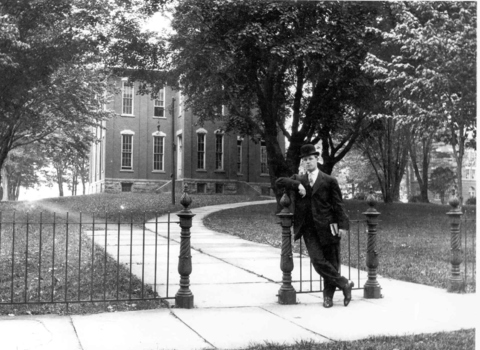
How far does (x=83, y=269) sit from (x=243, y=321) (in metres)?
4.15

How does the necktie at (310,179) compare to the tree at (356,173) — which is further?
the tree at (356,173)

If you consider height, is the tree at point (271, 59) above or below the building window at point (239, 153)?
above

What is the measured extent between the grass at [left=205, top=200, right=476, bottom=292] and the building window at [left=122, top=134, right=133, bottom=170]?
15728 mm

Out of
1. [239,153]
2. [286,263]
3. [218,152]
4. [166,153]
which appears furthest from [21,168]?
[286,263]

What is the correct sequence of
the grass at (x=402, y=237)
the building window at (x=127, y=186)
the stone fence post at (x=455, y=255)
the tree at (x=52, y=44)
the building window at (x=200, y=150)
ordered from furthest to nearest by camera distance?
the building window at (x=127, y=186) < the building window at (x=200, y=150) < the tree at (x=52, y=44) < the grass at (x=402, y=237) < the stone fence post at (x=455, y=255)

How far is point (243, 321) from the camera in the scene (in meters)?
5.69

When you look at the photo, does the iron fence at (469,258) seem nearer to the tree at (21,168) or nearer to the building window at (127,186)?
the building window at (127,186)

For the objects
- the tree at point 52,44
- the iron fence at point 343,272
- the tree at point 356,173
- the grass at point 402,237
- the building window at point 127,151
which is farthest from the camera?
the tree at point 356,173

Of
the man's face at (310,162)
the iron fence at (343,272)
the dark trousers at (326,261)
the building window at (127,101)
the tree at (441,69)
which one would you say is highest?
the building window at (127,101)

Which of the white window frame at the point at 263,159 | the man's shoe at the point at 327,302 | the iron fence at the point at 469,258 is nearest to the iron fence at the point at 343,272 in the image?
the man's shoe at the point at 327,302

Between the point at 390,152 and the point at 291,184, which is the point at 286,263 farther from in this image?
the point at 390,152

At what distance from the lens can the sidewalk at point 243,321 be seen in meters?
4.90

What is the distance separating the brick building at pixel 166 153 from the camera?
→ 2591 centimetres

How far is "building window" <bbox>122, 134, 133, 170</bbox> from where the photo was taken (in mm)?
34938
